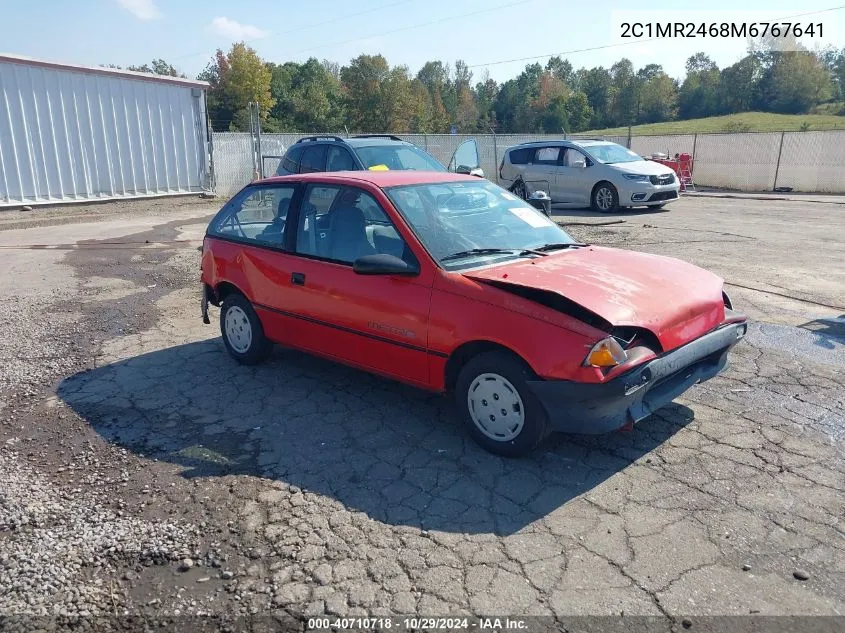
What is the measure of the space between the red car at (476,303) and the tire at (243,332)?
0.02m

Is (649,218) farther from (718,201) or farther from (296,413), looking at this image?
(296,413)

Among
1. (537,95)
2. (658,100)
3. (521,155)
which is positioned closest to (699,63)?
(658,100)

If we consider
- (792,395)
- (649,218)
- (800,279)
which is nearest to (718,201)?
(649,218)

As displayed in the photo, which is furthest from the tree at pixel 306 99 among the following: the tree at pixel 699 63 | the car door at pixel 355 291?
the car door at pixel 355 291

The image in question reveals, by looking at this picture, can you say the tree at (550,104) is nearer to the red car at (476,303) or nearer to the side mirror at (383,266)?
the red car at (476,303)

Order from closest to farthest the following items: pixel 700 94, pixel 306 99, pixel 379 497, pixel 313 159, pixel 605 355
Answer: pixel 605 355, pixel 379 497, pixel 313 159, pixel 700 94, pixel 306 99

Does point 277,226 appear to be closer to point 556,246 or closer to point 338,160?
point 556,246

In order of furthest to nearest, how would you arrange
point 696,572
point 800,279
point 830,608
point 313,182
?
point 800,279 → point 313,182 → point 696,572 → point 830,608

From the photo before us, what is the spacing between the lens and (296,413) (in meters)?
4.70

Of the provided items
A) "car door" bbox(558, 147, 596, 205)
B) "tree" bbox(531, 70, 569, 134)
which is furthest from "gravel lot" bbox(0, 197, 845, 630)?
"tree" bbox(531, 70, 569, 134)

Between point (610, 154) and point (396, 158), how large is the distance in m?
7.41

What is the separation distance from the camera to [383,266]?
4.14 m

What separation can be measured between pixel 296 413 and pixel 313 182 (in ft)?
5.80

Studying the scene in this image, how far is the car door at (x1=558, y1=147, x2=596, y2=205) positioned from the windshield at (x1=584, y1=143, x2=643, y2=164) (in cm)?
31
